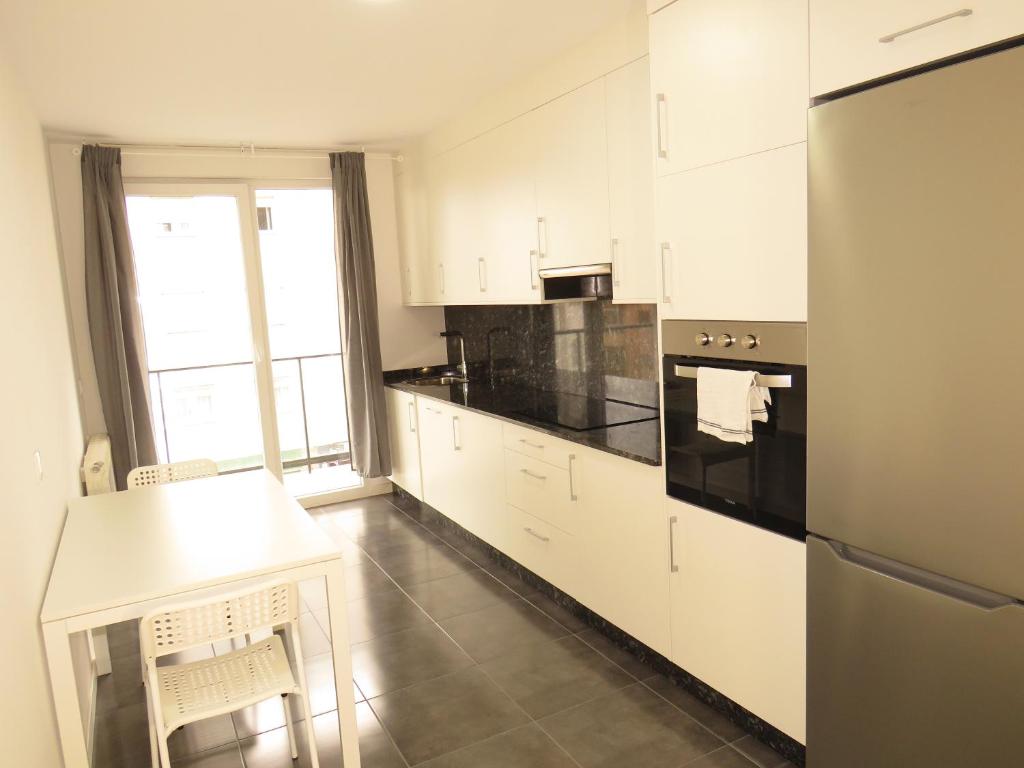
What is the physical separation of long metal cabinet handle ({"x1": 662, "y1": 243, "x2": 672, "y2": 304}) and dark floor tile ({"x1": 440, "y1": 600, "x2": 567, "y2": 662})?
64.9 inches

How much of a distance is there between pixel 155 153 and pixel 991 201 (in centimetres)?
464

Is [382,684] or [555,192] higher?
[555,192]

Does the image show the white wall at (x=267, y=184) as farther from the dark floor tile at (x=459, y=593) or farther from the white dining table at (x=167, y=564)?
the dark floor tile at (x=459, y=593)

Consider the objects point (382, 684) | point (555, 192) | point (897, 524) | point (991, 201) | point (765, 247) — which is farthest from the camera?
point (555, 192)

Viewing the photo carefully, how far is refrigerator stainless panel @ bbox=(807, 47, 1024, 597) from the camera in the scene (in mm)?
1519

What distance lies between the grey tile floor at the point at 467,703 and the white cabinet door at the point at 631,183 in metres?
1.54

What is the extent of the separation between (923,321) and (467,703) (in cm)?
211

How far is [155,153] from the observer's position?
4.65 m

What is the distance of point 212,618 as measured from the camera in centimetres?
198

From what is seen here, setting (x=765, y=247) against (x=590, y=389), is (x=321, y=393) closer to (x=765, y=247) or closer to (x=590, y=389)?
(x=590, y=389)

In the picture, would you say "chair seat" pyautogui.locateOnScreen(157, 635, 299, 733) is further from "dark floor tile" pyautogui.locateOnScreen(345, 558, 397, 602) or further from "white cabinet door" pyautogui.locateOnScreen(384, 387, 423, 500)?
"white cabinet door" pyautogui.locateOnScreen(384, 387, 423, 500)

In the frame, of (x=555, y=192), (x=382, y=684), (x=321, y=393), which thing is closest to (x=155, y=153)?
(x=321, y=393)

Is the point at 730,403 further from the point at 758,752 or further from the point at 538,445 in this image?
the point at 538,445

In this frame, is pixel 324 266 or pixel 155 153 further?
pixel 324 266
